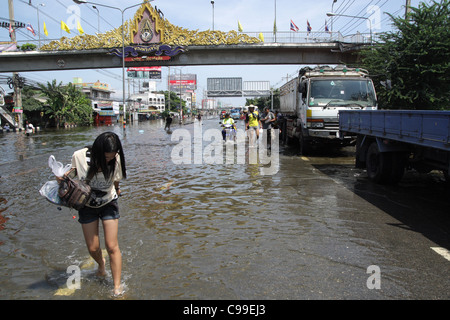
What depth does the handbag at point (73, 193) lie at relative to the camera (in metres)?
3.36

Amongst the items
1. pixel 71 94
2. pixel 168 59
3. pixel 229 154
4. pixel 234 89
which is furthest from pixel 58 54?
pixel 234 89

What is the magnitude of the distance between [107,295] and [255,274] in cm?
145

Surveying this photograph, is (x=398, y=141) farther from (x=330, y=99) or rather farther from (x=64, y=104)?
(x=64, y=104)

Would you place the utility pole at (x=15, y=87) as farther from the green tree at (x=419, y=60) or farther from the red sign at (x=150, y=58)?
the green tree at (x=419, y=60)

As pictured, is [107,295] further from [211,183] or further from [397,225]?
[211,183]

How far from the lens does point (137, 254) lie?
440 centimetres

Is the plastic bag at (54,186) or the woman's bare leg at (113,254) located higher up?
the plastic bag at (54,186)

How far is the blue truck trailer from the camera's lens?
5887 millimetres

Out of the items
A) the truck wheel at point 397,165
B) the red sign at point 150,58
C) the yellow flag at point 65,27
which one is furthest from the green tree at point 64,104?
the truck wheel at point 397,165

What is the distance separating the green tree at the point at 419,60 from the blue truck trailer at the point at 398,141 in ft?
22.3

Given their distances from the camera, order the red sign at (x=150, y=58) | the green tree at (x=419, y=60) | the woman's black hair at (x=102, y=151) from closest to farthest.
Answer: the woman's black hair at (x=102, y=151) < the green tree at (x=419, y=60) < the red sign at (x=150, y=58)

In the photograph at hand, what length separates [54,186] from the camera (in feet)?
11.7

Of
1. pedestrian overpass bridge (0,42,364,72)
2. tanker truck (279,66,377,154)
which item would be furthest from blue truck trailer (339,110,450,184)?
pedestrian overpass bridge (0,42,364,72)

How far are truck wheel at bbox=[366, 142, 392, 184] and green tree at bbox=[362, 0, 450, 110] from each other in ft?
24.6
